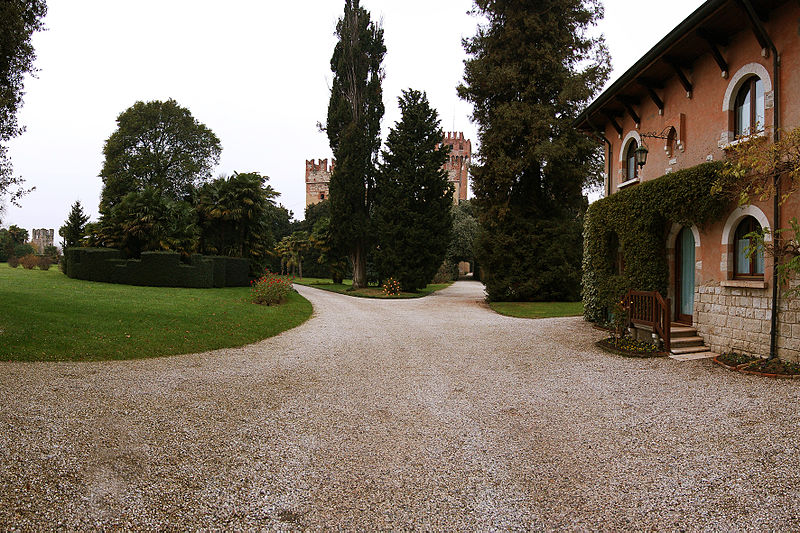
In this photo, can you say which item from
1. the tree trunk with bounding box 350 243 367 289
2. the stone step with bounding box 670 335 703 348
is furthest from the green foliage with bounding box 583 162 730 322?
the tree trunk with bounding box 350 243 367 289

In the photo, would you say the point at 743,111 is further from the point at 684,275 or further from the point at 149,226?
the point at 149,226

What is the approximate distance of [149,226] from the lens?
22.6m

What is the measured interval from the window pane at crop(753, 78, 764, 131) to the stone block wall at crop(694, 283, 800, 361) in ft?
9.82

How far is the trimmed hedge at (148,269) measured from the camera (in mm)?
21328

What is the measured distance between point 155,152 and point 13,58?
29.4m

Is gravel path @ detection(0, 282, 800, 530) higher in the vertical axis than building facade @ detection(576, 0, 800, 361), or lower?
lower

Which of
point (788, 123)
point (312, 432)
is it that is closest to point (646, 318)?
point (788, 123)

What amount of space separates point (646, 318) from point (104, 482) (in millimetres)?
9659

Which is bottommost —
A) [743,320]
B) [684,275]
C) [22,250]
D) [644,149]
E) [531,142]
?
[743,320]

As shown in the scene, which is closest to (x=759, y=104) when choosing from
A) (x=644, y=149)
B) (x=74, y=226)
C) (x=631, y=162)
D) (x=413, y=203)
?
(x=644, y=149)

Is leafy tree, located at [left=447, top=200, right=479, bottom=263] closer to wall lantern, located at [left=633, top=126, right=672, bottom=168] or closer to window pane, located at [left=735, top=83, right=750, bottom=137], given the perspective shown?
wall lantern, located at [left=633, top=126, right=672, bottom=168]

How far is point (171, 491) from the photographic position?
3.34 metres

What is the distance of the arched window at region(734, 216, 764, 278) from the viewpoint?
26.4ft

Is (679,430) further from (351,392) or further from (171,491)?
(171,491)
